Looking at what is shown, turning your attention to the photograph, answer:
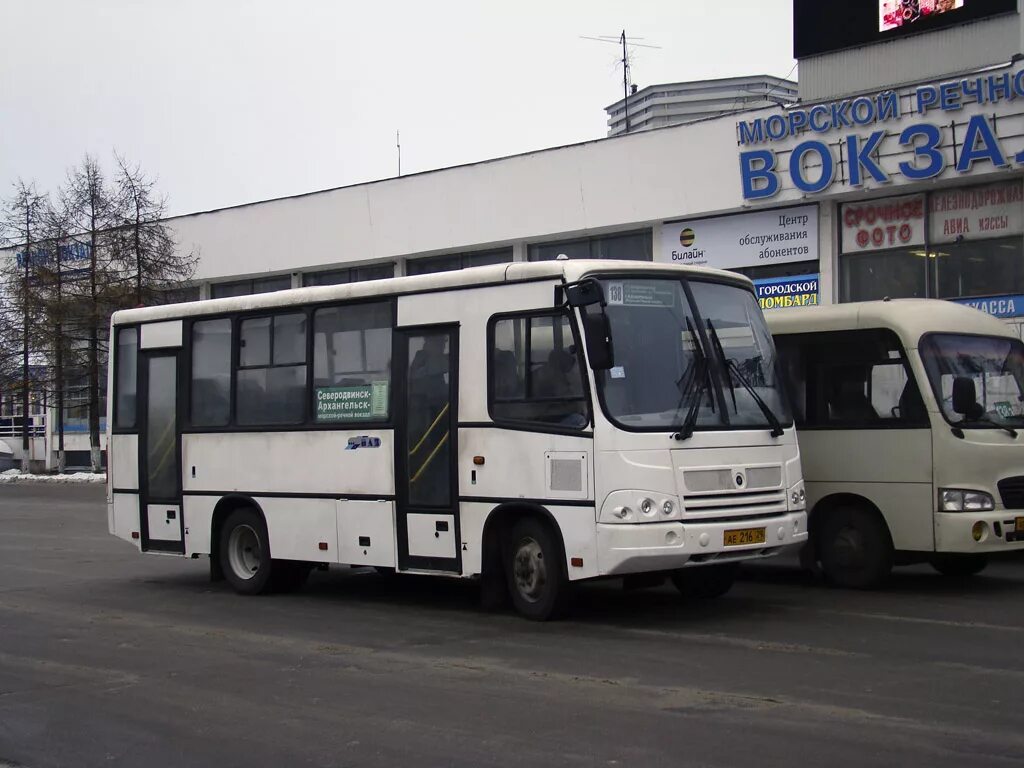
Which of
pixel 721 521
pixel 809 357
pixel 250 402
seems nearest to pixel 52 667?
pixel 250 402

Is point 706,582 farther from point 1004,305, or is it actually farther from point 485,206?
point 485,206

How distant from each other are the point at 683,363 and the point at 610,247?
20.1 metres

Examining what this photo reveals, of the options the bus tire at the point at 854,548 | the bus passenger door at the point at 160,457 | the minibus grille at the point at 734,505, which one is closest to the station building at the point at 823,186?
the bus tire at the point at 854,548

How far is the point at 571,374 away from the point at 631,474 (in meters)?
1.02

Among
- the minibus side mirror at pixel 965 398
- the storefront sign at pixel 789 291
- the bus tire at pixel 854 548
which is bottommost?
the bus tire at pixel 854 548

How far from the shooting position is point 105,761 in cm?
686

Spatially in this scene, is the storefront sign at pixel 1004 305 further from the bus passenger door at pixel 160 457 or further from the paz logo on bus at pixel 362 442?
the bus passenger door at pixel 160 457

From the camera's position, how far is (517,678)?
8703mm

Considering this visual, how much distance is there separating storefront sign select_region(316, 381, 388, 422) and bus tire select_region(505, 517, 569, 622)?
203cm

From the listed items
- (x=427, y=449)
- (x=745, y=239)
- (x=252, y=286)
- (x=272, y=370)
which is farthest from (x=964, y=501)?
(x=252, y=286)

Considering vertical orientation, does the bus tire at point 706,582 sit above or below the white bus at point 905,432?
below

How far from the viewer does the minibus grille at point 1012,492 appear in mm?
12164

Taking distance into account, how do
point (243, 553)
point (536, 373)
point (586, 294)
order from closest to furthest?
point (586, 294), point (536, 373), point (243, 553)

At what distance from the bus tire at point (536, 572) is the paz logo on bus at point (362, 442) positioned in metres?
1.84
